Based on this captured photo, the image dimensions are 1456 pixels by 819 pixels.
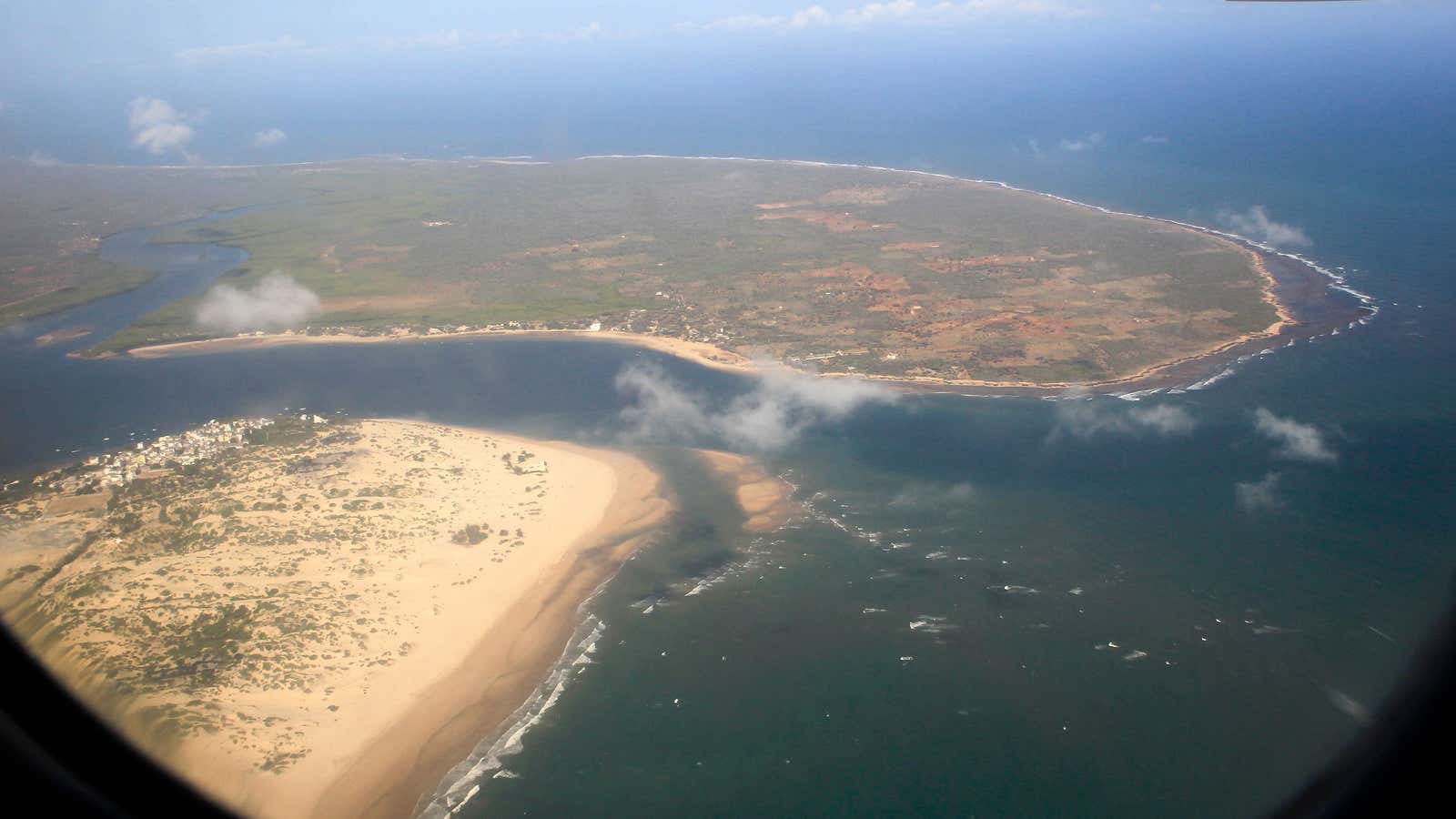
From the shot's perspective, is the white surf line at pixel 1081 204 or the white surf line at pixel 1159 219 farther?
the white surf line at pixel 1081 204

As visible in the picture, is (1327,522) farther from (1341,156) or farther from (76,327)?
(1341,156)

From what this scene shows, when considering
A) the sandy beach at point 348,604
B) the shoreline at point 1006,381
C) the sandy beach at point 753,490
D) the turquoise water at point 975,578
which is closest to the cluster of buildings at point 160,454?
the turquoise water at point 975,578

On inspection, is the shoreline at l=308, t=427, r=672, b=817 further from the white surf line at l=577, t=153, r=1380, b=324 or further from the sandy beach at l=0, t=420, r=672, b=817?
the white surf line at l=577, t=153, r=1380, b=324

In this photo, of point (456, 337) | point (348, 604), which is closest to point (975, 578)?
point (348, 604)

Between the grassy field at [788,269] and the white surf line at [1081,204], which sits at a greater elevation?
the white surf line at [1081,204]

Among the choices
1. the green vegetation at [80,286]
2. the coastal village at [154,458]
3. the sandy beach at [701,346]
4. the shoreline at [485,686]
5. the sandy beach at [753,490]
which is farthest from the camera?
the green vegetation at [80,286]

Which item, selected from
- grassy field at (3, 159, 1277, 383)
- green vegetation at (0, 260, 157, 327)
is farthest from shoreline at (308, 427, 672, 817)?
green vegetation at (0, 260, 157, 327)

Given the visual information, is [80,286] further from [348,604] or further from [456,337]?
[348,604]

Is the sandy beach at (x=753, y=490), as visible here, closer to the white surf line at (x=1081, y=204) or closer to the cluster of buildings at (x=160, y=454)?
the cluster of buildings at (x=160, y=454)
